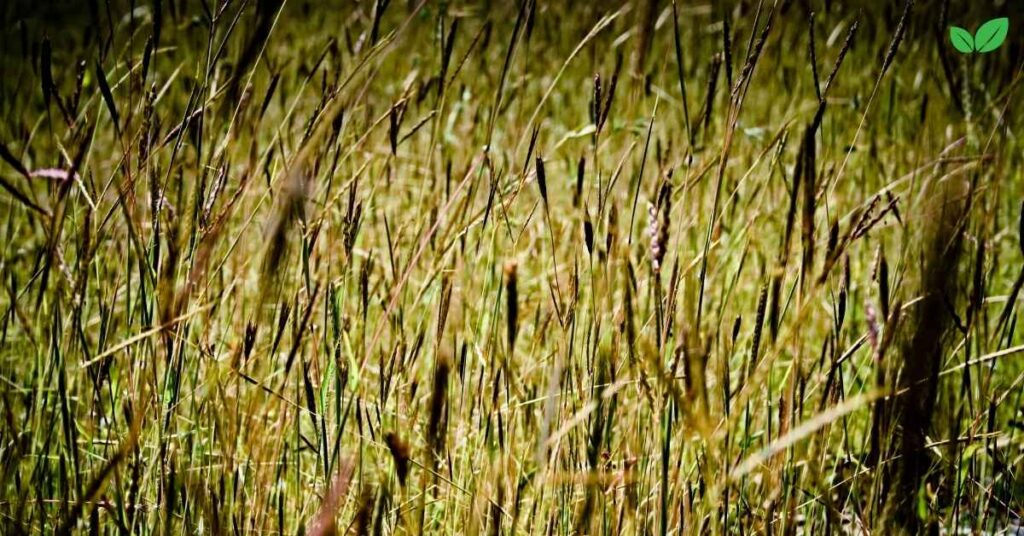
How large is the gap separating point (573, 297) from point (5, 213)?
1.84m

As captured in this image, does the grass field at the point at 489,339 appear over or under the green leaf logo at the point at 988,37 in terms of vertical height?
under

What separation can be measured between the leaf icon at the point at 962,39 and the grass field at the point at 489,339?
1.0 inches

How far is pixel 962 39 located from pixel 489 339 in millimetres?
613

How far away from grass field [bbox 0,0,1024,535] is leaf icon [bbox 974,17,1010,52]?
4 cm

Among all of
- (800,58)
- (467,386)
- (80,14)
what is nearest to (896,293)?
(467,386)

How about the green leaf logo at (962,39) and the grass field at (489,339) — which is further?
the green leaf logo at (962,39)

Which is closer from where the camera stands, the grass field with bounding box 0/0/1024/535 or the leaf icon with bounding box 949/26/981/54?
the grass field with bounding box 0/0/1024/535

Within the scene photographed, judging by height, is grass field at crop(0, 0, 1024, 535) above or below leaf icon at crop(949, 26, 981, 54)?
below

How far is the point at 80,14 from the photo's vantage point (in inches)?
185

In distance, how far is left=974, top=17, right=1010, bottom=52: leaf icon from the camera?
0.85 m

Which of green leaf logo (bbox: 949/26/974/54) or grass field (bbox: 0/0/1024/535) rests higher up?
green leaf logo (bbox: 949/26/974/54)

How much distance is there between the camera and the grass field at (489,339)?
24.0 inches

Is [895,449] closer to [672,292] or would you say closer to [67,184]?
[672,292]

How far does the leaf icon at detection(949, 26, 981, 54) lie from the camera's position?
872 mm
